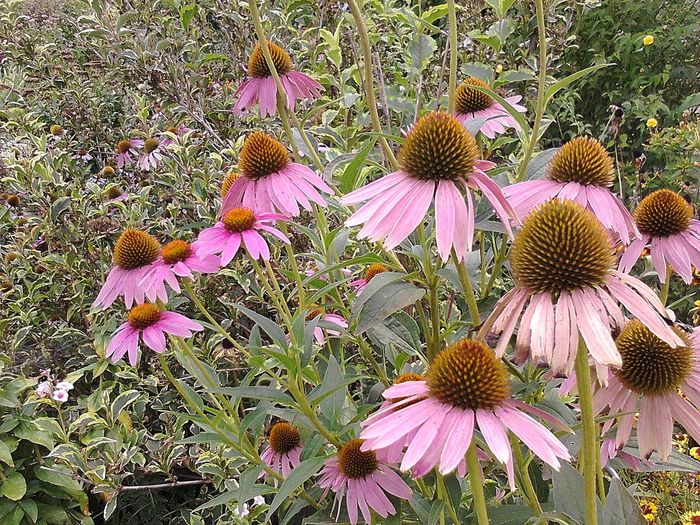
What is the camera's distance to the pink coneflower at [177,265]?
3.18 feet

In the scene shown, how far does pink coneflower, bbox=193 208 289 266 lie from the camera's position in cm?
91

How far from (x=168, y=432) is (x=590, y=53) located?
251 centimetres

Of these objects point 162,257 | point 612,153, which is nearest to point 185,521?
point 162,257

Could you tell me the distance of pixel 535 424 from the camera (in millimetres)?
533

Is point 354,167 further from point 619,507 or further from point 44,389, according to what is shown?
point 44,389

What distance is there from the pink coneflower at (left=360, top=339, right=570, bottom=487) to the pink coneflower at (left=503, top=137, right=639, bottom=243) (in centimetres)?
22

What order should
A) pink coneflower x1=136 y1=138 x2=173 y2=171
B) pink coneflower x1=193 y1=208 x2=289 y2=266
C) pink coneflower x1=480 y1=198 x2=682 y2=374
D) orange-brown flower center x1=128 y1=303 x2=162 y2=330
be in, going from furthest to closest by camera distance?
pink coneflower x1=136 y1=138 x2=173 y2=171 < orange-brown flower center x1=128 y1=303 x2=162 y2=330 < pink coneflower x1=193 y1=208 x2=289 y2=266 < pink coneflower x1=480 y1=198 x2=682 y2=374

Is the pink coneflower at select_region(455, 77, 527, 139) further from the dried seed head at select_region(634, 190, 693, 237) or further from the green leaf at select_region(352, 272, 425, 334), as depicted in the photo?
the green leaf at select_region(352, 272, 425, 334)

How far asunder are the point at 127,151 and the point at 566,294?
183 centimetres

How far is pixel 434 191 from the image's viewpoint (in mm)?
650

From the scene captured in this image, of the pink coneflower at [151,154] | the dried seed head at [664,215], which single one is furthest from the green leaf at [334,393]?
the pink coneflower at [151,154]

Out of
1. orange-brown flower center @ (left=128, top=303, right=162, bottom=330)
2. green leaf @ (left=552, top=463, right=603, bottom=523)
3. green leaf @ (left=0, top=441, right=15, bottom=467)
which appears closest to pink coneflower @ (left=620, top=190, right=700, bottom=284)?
green leaf @ (left=552, top=463, right=603, bottom=523)

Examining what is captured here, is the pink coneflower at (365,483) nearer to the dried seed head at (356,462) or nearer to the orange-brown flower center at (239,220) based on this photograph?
the dried seed head at (356,462)

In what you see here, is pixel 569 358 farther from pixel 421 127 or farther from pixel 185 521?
pixel 185 521
